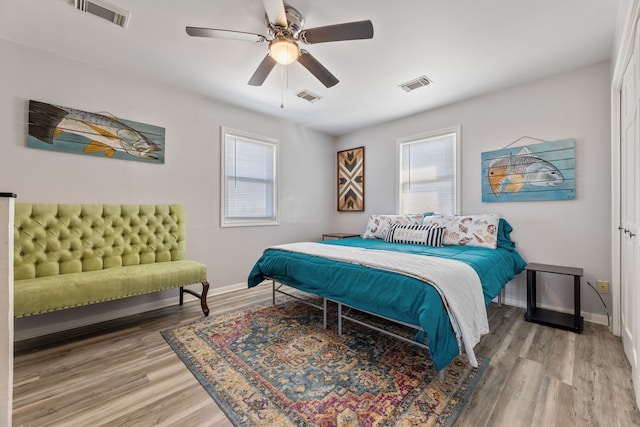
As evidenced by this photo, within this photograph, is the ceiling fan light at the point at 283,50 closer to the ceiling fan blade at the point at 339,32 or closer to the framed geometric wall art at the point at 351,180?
the ceiling fan blade at the point at 339,32

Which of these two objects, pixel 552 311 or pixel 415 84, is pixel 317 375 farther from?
pixel 415 84

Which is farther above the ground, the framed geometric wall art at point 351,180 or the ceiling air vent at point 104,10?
the ceiling air vent at point 104,10

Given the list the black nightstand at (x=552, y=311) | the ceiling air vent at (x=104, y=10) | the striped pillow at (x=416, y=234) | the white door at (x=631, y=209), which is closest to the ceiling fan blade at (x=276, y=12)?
the ceiling air vent at (x=104, y=10)

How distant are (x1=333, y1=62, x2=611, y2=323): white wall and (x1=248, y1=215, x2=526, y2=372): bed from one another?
0.30 metres

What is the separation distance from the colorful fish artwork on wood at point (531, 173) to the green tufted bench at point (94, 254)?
3543 millimetres

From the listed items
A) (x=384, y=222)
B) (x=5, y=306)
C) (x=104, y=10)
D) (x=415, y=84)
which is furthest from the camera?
(x=384, y=222)

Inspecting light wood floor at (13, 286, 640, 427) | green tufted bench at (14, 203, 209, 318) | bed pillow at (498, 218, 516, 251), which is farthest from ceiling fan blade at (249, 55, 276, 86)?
bed pillow at (498, 218, 516, 251)

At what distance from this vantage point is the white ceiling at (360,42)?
1969 mm

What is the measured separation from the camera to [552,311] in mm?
2828

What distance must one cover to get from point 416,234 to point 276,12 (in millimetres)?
2688

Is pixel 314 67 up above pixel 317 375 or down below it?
above

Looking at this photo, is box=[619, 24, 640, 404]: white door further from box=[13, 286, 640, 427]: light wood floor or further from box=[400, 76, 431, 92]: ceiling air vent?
box=[400, 76, 431, 92]: ceiling air vent

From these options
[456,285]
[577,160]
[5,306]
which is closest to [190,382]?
[5,306]

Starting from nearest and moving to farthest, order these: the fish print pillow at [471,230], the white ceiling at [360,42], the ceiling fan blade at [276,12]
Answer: the ceiling fan blade at [276,12]
the white ceiling at [360,42]
the fish print pillow at [471,230]
